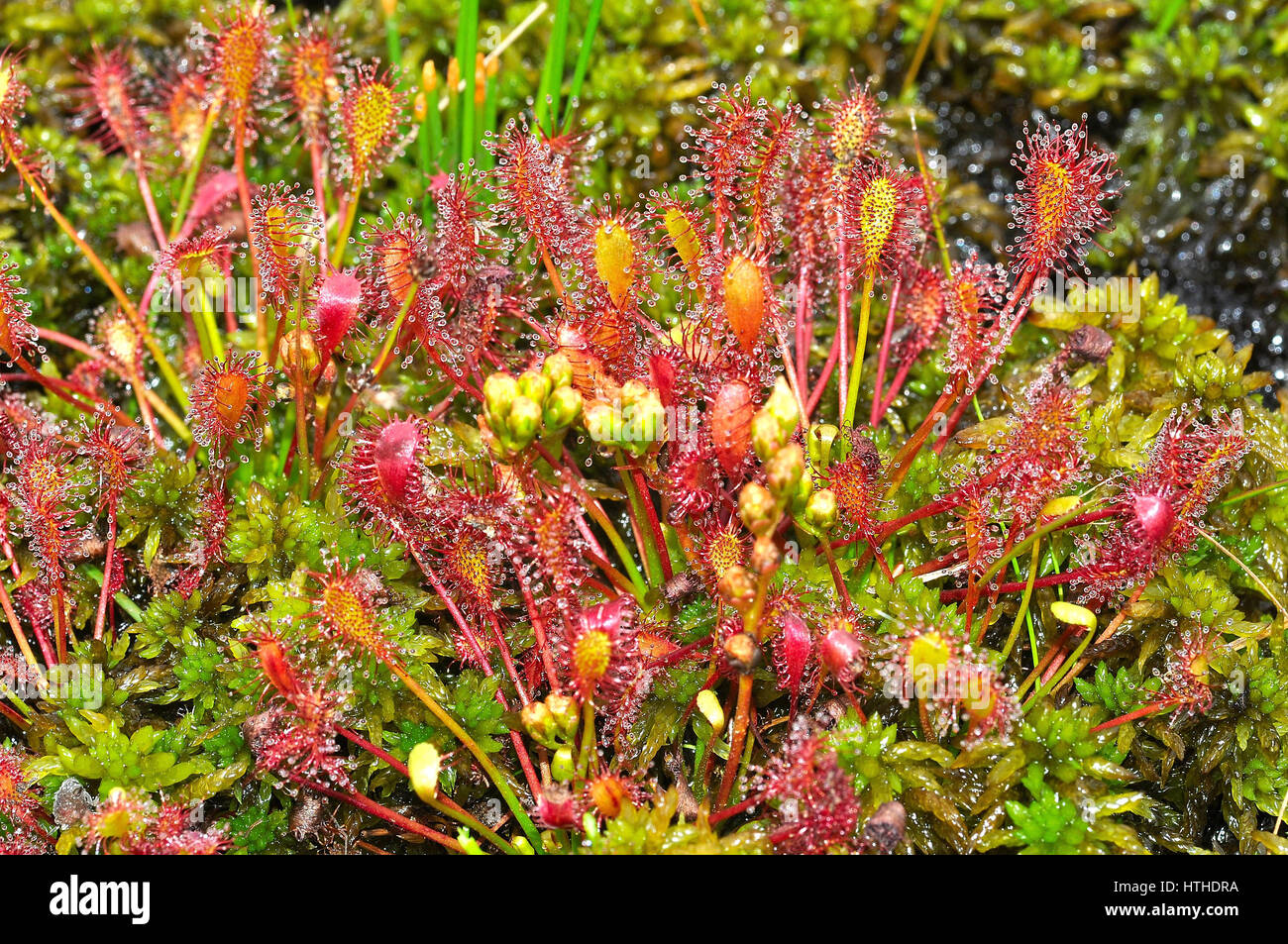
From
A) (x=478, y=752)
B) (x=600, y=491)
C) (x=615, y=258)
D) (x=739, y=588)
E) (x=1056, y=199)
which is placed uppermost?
(x=1056, y=199)

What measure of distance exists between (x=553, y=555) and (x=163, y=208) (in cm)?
159

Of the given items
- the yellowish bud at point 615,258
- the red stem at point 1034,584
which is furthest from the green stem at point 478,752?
the red stem at point 1034,584

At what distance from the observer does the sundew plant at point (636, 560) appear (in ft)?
4.96

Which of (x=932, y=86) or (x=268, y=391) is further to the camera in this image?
(x=932, y=86)

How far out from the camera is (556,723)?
1460 millimetres

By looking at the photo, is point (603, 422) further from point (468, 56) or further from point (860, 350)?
point (468, 56)

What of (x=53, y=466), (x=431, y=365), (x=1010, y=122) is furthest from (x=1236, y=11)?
(x=53, y=466)

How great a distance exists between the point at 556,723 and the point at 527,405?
45cm

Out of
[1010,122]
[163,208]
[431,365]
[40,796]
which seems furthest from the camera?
[1010,122]

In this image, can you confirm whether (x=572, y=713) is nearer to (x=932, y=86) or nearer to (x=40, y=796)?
(x=40, y=796)

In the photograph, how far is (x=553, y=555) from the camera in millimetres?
1524

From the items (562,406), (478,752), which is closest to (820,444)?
(562,406)

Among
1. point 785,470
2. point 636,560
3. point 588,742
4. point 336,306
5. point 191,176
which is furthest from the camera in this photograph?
point 191,176

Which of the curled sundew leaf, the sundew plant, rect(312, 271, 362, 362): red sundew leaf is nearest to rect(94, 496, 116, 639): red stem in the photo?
the sundew plant
